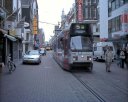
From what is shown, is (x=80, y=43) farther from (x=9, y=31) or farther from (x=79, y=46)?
(x=9, y=31)

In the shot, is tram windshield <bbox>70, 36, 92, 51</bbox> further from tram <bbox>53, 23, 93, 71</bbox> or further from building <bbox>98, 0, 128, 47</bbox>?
building <bbox>98, 0, 128, 47</bbox>

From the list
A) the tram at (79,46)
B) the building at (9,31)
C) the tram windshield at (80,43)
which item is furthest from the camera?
the building at (9,31)

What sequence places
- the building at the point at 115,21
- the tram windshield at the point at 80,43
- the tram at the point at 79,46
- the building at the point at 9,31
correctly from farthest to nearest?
the building at the point at 115,21 < the building at the point at 9,31 < the tram windshield at the point at 80,43 < the tram at the point at 79,46

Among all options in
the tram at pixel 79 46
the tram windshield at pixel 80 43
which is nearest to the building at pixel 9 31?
the tram at pixel 79 46

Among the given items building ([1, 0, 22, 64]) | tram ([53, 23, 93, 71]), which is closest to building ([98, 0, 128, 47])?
building ([1, 0, 22, 64])

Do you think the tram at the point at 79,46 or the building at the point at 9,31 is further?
the building at the point at 9,31

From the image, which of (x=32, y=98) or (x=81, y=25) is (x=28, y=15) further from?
(x=32, y=98)

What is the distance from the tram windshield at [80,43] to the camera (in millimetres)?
23547

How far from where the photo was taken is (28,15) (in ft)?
242

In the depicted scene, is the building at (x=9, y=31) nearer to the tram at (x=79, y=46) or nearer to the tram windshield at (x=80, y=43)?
the tram at (x=79, y=46)

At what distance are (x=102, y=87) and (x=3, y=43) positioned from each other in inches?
734

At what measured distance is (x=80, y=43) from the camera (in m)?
23.7

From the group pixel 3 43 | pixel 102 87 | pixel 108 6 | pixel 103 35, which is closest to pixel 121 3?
pixel 108 6

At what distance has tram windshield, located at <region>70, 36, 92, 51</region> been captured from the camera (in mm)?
23547
